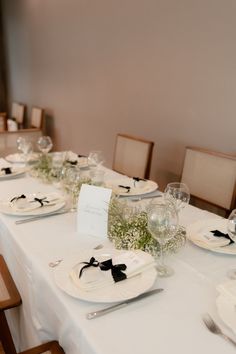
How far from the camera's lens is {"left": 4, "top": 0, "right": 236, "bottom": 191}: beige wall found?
84.3 inches

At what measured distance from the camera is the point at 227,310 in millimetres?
792

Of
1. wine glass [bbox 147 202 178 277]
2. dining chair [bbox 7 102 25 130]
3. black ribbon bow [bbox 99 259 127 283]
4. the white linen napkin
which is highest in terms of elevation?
wine glass [bbox 147 202 178 277]

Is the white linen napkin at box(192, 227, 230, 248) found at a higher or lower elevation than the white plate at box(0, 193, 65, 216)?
higher

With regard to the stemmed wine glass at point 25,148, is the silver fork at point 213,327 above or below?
below

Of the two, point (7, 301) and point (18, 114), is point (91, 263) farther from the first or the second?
point (18, 114)

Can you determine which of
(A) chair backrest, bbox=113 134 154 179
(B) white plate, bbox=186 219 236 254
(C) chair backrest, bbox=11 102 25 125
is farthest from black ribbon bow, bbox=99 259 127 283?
(C) chair backrest, bbox=11 102 25 125

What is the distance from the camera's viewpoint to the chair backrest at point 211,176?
1.75 m

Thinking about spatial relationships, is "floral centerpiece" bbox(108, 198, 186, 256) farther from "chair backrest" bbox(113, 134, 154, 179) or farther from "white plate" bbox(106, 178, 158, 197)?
"chair backrest" bbox(113, 134, 154, 179)

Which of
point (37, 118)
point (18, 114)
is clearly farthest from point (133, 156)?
point (18, 114)

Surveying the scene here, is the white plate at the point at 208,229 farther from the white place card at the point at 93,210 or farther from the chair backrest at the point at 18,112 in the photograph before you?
the chair backrest at the point at 18,112

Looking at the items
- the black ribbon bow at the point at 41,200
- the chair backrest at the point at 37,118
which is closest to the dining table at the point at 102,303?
the black ribbon bow at the point at 41,200

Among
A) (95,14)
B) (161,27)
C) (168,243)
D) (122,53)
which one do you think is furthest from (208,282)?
(95,14)

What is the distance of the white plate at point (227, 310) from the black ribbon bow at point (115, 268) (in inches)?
10.3

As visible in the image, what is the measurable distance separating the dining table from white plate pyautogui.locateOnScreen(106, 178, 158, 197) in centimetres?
29
